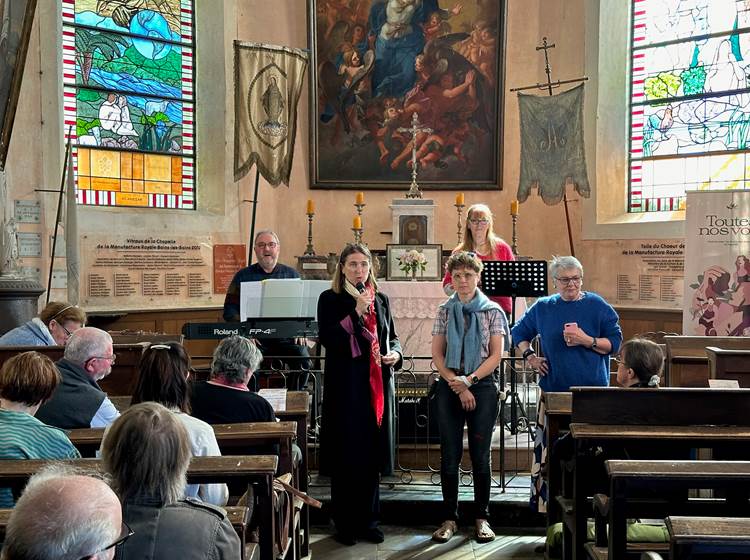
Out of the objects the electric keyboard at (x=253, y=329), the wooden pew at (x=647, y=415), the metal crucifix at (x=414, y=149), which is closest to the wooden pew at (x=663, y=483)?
the wooden pew at (x=647, y=415)

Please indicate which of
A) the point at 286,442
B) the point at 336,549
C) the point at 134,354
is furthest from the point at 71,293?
the point at 286,442

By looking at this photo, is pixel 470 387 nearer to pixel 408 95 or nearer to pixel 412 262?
pixel 412 262

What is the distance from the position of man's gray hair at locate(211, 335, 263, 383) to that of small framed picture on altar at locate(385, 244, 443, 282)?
17.5ft

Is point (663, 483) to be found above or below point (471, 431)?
above

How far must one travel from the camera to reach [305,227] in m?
11.3

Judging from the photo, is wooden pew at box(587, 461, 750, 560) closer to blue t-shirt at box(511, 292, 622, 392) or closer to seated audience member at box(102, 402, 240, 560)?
seated audience member at box(102, 402, 240, 560)

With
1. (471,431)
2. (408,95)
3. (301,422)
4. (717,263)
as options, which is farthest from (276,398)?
(408,95)

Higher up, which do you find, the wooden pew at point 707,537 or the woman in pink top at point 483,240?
the woman in pink top at point 483,240

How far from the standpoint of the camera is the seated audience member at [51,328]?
5.19 m

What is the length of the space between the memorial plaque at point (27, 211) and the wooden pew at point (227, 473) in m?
6.53

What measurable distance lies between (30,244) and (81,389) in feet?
18.8

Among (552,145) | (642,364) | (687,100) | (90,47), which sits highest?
(90,47)

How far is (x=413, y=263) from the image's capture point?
29.6 feet

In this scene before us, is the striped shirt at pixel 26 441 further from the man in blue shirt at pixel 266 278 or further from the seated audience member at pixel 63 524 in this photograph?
the man in blue shirt at pixel 266 278
